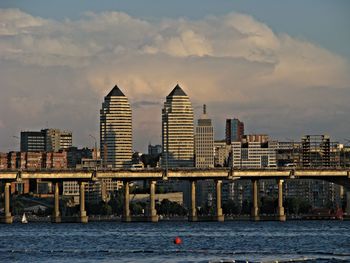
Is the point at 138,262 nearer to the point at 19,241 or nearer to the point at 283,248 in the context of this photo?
the point at 283,248

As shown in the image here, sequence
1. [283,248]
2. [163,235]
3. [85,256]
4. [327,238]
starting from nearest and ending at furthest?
[85,256] < [283,248] < [327,238] < [163,235]

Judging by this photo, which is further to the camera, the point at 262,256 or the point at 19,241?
the point at 19,241

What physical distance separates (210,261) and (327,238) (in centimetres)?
5342

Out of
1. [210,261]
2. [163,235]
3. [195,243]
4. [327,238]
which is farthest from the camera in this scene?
[163,235]

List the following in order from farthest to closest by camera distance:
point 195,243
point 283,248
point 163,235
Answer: point 163,235 → point 195,243 → point 283,248

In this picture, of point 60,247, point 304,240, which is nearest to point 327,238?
point 304,240

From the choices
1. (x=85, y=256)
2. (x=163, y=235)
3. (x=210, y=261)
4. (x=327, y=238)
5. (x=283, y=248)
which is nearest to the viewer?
(x=210, y=261)

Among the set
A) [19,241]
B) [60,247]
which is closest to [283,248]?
[60,247]

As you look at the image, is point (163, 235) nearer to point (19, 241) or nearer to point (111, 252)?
point (19, 241)

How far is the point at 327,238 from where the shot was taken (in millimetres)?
172875

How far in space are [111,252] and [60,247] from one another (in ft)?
50.3

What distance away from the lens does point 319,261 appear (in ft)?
400

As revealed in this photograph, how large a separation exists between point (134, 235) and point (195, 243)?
33093mm

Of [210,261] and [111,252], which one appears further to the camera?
[111,252]
